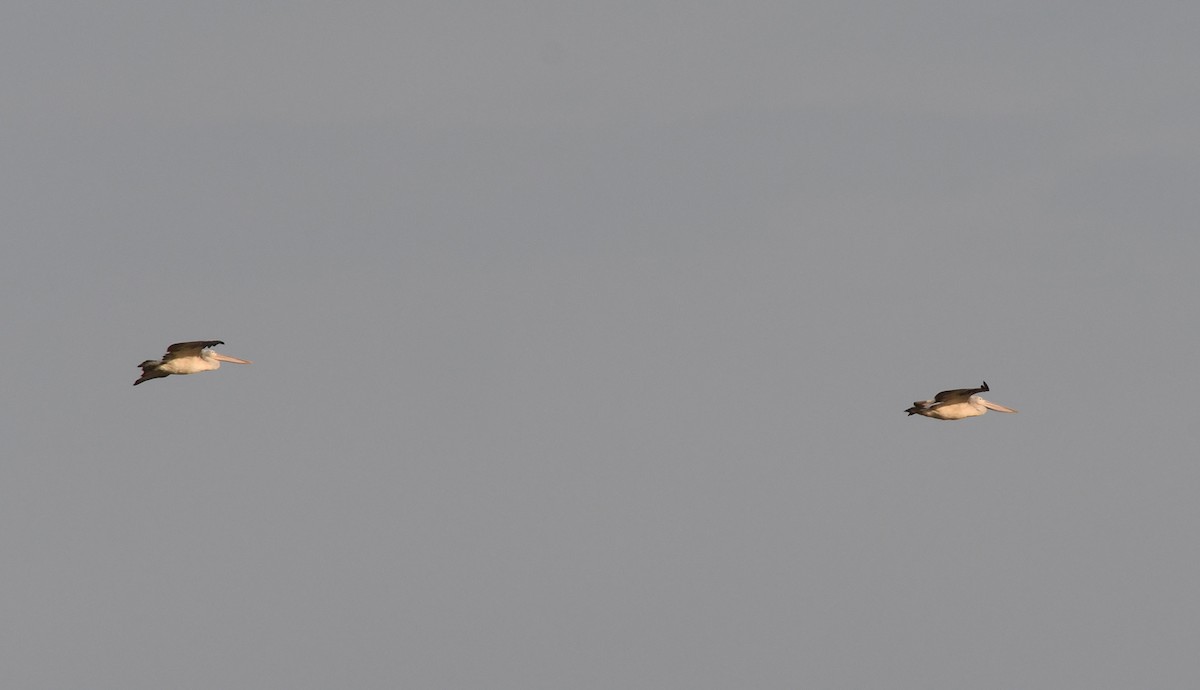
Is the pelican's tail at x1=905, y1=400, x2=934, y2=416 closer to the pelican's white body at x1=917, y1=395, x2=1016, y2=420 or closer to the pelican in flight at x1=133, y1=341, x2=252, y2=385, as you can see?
the pelican's white body at x1=917, y1=395, x2=1016, y2=420

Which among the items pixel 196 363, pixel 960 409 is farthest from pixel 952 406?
pixel 196 363

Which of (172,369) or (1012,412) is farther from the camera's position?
(1012,412)

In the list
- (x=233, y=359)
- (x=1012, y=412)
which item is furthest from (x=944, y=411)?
(x=233, y=359)

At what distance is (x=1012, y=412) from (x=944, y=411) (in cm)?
567

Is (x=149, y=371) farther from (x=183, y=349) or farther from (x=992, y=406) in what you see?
(x=992, y=406)

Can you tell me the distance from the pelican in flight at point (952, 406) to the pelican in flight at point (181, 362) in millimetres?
33226

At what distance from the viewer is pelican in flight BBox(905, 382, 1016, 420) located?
127125 millimetres

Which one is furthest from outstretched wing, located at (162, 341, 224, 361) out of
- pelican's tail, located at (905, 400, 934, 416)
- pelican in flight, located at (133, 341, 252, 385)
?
pelican's tail, located at (905, 400, 934, 416)

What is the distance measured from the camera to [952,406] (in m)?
128

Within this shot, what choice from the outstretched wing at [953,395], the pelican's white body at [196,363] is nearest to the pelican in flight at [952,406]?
the outstretched wing at [953,395]

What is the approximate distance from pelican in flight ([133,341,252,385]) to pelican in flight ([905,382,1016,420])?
33.2 m

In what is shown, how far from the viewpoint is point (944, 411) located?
12775 centimetres

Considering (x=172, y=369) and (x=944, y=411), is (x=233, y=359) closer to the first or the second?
(x=172, y=369)

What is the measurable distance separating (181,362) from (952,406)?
3652 centimetres
